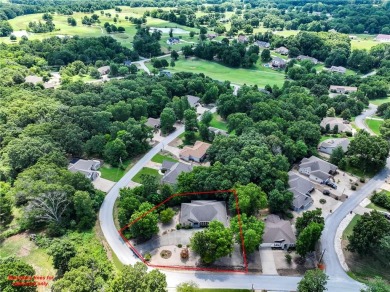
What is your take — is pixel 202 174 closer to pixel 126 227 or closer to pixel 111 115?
pixel 126 227

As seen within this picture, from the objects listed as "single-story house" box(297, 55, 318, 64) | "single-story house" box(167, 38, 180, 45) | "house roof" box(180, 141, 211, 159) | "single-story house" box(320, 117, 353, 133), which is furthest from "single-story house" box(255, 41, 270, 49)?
"house roof" box(180, 141, 211, 159)

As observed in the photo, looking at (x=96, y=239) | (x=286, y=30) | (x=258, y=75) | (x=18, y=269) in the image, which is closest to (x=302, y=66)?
(x=258, y=75)

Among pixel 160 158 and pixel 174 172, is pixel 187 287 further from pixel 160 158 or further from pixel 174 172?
pixel 160 158

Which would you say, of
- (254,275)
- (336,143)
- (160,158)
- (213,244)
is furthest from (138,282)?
(336,143)

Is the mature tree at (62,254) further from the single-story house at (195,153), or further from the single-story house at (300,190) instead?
the single-story house at (300,190)

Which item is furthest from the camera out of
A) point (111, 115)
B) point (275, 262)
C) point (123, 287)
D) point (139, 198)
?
point (111, 115)

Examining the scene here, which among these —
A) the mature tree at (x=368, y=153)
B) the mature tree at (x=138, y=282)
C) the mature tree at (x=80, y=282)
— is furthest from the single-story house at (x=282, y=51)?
the mature tree at (x=80, y=282)

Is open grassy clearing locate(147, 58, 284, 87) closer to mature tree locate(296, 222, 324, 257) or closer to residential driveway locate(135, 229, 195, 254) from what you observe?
residential driveway locate(135, 229, 195, 254)

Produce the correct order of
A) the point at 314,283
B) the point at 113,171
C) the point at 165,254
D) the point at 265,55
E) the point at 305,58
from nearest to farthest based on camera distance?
the point at 314,283 < the point at 165,254 < the point at 113,171 < the point at 265,55 < the point at 305,58
